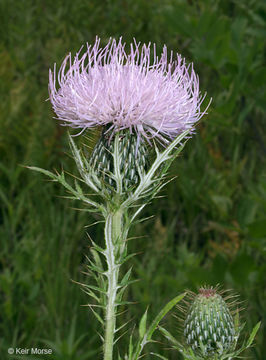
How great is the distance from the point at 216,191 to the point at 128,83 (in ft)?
6.18

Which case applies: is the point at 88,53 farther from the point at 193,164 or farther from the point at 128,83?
the point at 193,164

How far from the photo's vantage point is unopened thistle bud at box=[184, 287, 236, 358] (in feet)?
4.82

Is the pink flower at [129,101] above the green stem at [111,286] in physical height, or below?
above

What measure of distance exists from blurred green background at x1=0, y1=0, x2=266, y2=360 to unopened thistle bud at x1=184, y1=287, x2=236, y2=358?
328mm

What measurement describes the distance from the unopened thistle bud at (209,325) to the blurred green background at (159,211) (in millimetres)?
328

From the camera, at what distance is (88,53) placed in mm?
1560

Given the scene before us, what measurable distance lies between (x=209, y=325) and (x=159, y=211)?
189 centimetres

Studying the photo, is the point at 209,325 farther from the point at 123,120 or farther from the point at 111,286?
the point at 123,120

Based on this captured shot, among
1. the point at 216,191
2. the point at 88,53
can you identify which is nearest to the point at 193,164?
the point at 216,191

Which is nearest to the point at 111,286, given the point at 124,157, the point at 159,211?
the point at 124,157

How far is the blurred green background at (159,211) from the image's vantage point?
7.77 ft

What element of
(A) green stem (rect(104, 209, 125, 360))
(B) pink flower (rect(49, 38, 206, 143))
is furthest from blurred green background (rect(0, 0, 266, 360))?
(A) green stem (rect(104, 209, 125, 360))

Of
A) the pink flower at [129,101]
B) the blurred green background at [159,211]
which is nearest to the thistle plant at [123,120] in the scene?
the pink flower at [129,101]

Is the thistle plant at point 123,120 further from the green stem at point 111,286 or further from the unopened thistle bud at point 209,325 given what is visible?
the unopened thistle bud at point 209,325
